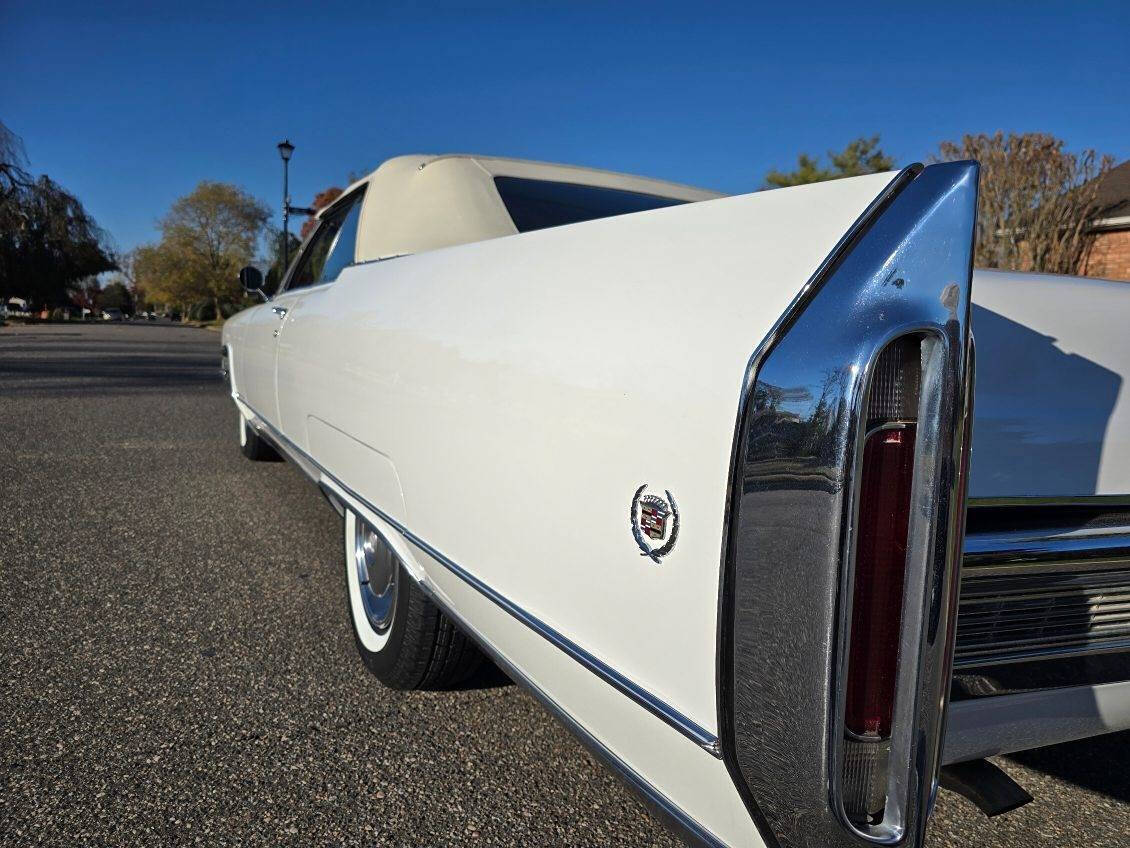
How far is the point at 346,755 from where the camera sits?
6.55 ft

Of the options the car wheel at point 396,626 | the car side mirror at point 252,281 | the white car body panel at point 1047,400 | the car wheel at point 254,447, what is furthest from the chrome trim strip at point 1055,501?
the car wheel at point 254,447

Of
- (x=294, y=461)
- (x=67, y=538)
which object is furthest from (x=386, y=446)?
(x=67, y=538)

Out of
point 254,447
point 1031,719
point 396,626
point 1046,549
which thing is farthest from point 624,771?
point 254,447

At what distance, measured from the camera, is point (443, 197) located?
267cm

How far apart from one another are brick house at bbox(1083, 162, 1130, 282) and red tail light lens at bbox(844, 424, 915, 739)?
10062 mm

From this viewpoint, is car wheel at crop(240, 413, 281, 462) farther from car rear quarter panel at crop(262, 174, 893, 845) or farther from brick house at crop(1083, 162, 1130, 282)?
brick house at crop(1083, 162, 1130, 282)

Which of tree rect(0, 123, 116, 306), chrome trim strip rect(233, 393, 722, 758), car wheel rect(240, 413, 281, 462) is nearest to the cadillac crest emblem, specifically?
chrome trim strip rect(233, 393, 722, 758)

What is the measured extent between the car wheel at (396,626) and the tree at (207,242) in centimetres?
5225

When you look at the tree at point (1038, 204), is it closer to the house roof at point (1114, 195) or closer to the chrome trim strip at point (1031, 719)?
the house roof at point (1114, 195)

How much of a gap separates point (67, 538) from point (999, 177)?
1063 cm

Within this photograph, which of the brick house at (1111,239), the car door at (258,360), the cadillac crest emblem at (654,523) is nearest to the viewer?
the cadillac crest emblem at (654,523)

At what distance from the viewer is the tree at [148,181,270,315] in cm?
5009

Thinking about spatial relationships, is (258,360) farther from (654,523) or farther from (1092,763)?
(1092,763)

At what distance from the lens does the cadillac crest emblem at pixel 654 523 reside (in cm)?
104
